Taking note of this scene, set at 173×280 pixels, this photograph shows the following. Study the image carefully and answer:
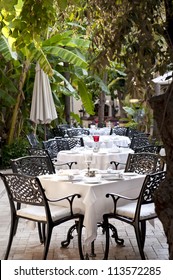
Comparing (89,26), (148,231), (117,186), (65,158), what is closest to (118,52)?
(89,26)

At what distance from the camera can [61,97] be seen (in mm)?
16438

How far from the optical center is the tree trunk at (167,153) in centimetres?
187

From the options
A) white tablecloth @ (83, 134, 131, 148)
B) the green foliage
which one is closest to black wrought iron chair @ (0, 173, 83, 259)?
white tablecloth @ (83, 134, 131, 148)

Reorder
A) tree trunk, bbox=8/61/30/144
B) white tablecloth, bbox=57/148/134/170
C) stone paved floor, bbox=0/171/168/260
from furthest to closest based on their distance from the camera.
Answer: tree trunk, bbox=8/61/30/144, white tablecloth, bbox=57/148/134/170, stone paved floor, bbox=0/171/168/260

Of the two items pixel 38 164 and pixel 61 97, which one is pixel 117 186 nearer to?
pixel 38 164

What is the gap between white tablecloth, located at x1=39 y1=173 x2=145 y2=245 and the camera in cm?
446

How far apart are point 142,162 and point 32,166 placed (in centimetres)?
144

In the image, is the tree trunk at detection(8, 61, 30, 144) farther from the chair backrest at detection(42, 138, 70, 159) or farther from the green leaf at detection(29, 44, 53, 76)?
the chair backrest at detection(42, 138, 70, 159)

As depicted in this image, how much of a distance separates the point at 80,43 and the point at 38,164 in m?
6.12

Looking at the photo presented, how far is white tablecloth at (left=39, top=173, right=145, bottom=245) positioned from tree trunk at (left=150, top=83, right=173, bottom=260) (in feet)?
8.34

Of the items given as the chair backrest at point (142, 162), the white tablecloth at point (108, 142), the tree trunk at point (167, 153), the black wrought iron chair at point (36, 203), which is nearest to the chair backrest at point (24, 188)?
the black wrought iron chair at point (36, 203)

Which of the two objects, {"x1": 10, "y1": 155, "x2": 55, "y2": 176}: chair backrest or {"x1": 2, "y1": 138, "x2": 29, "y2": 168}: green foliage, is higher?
{"x1": 10, "y1": 155, "x2": 55, "y2": 176}: chair backrest

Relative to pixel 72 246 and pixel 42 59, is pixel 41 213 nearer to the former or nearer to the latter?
pixel 72 246

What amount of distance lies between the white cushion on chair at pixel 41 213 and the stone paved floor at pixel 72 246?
455 mm
